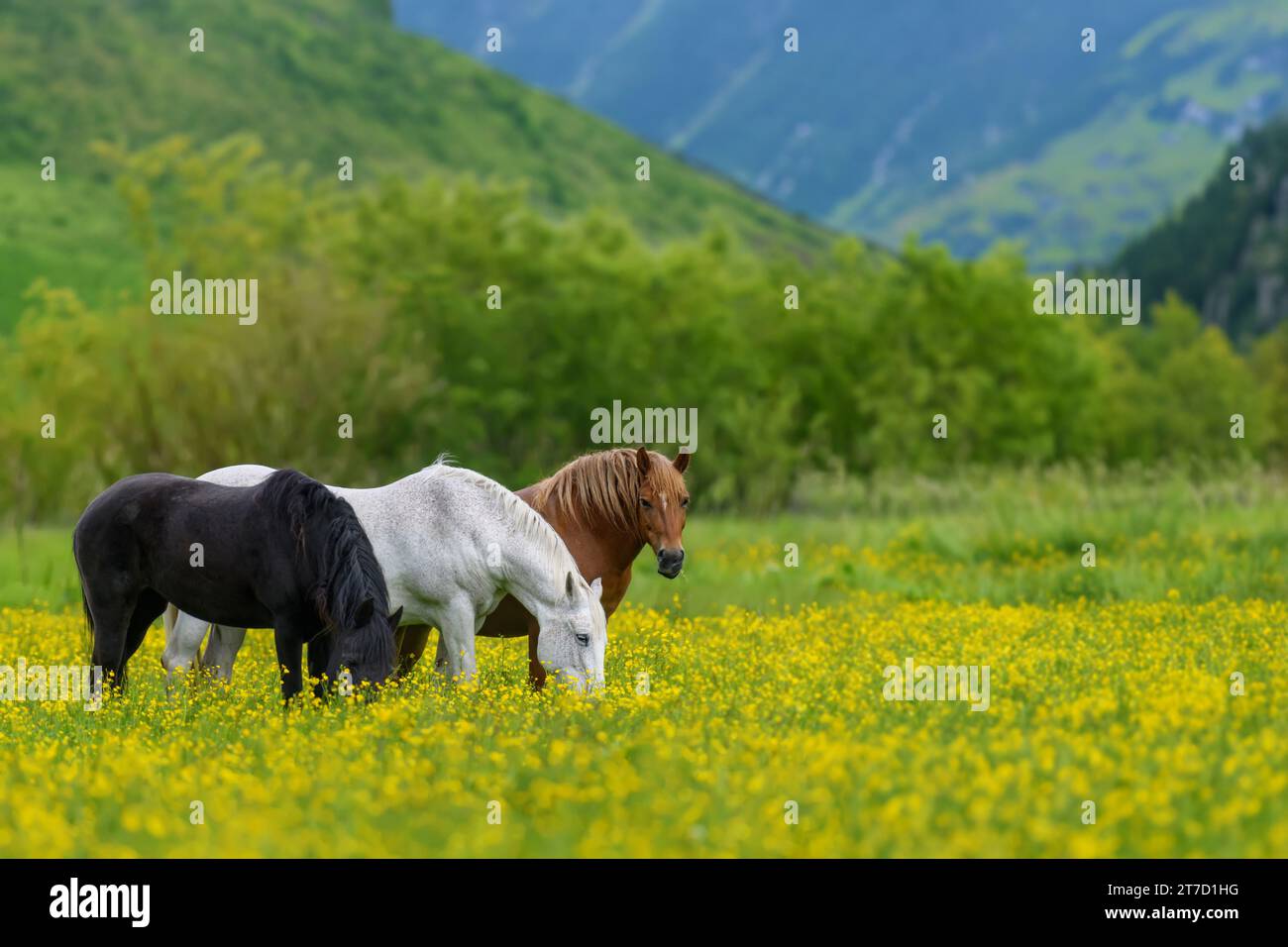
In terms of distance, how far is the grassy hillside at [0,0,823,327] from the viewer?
8250 centimetres

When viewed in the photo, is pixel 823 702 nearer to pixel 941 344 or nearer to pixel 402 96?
pixel 941 344

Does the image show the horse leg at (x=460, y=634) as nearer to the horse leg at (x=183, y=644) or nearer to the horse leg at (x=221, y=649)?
the horse leg at (x=221, y=649)

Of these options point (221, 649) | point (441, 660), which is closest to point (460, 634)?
point (441, 660)

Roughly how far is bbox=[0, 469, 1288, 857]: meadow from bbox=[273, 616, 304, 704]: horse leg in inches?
8.3

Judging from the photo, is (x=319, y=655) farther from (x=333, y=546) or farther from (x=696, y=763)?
(x=696, y=763)

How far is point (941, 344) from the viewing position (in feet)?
187

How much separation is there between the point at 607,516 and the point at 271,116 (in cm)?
11728

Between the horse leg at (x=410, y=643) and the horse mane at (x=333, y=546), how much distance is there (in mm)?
1634

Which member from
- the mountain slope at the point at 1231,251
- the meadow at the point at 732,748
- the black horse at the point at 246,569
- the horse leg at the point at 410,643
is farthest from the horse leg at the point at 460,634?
the mountain slope at the point at 1231,251

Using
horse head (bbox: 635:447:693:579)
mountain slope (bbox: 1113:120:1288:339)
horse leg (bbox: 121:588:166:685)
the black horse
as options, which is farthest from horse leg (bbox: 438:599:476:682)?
mountain slope (bbox: 1113:120:1288:339)

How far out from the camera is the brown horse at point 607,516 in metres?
9.77

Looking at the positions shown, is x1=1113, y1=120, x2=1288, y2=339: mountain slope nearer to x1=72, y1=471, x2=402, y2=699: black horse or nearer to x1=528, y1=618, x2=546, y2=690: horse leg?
x1=528, y1=618, x2=546, y2=690: horse leg
